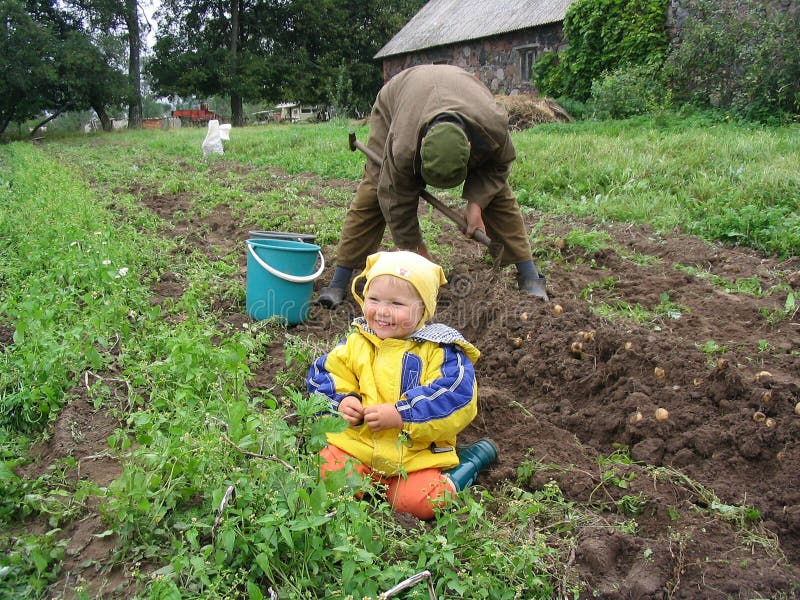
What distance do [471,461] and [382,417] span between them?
1.51 feet

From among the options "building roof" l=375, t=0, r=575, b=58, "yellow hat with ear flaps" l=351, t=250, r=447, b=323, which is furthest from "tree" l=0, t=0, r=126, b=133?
"yellow hat with ear flaps" l=351, t=250, r=447, b=323

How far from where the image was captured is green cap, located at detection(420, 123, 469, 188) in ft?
10.8

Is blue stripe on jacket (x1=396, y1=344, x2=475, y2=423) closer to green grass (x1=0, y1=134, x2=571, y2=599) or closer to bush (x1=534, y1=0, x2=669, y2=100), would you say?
green grass (x1=0, y1=134, x2=571, y2=599)

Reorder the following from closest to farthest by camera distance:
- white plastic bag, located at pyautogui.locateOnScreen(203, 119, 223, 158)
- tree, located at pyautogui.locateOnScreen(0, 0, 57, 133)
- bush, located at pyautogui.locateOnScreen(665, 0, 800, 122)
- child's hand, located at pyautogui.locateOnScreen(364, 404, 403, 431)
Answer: child's hand, located at pyautogui.locateOnScreen(364, 404, 403, 431)
bush, located at pyautogui.locateOnScreen(665, 0, 800, 122)
white plastic bag, located at pyautogui.locateOnScreen(203, 119, 223, 158)
tree, located at pyautogui.locateOnScreen(0, 0, 57, 133)

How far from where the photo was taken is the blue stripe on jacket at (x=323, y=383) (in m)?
2.54

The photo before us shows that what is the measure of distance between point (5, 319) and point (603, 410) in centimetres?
336

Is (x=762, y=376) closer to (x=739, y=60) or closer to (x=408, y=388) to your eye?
(x=408, y=388)

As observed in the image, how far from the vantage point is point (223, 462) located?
1.98 metres

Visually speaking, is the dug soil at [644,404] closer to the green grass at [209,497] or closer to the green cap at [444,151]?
the green grass at [209,497]

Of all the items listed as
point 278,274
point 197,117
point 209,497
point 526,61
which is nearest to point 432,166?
point 278,274

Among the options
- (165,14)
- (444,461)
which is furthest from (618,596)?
(165,14)

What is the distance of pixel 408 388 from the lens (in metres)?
2.60

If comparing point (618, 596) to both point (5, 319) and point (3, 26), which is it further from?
point (3, 26)

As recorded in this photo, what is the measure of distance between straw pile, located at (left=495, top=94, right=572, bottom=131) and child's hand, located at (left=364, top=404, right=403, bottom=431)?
10.9 metres
